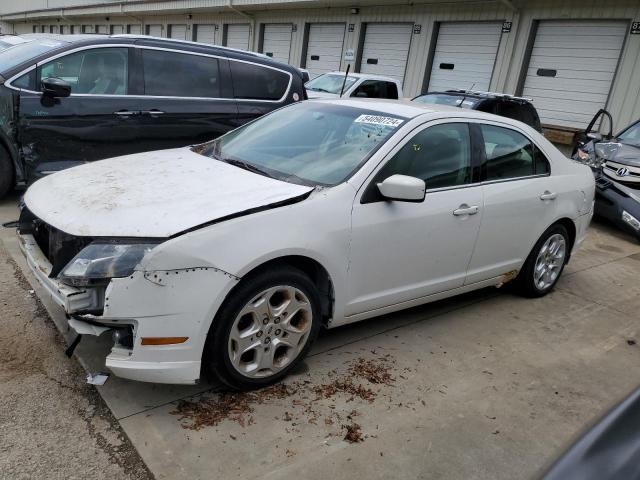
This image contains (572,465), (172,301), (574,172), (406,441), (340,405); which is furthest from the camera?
(574,172)

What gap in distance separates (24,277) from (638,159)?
791cm

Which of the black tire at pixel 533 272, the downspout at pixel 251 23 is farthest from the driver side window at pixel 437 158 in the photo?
the downspout at pixel 251 23

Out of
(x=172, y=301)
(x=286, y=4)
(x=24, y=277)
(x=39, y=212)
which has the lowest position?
(x=24, y=277)

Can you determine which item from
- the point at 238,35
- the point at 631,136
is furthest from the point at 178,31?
the point at 631,136

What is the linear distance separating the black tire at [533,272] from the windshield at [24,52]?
5.06 m

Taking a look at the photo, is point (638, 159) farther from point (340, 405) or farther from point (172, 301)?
point (172, 301)

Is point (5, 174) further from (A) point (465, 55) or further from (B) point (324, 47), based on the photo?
(B) point (324, 47)

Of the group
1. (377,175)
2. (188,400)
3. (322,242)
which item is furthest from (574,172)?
(188,400)

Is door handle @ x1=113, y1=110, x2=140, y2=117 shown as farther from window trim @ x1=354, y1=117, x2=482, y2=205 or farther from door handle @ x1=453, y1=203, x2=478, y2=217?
door handle @ x1=453, y1=203, x2=478, y2=217

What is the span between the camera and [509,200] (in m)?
4.07

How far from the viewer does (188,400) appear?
2.87 metres

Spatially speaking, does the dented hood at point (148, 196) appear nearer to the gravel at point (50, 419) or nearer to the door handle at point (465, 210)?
the gravel at point (50, 419)

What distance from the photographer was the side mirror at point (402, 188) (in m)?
3.10

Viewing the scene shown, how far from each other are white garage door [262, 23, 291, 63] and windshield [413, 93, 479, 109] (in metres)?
10.1
